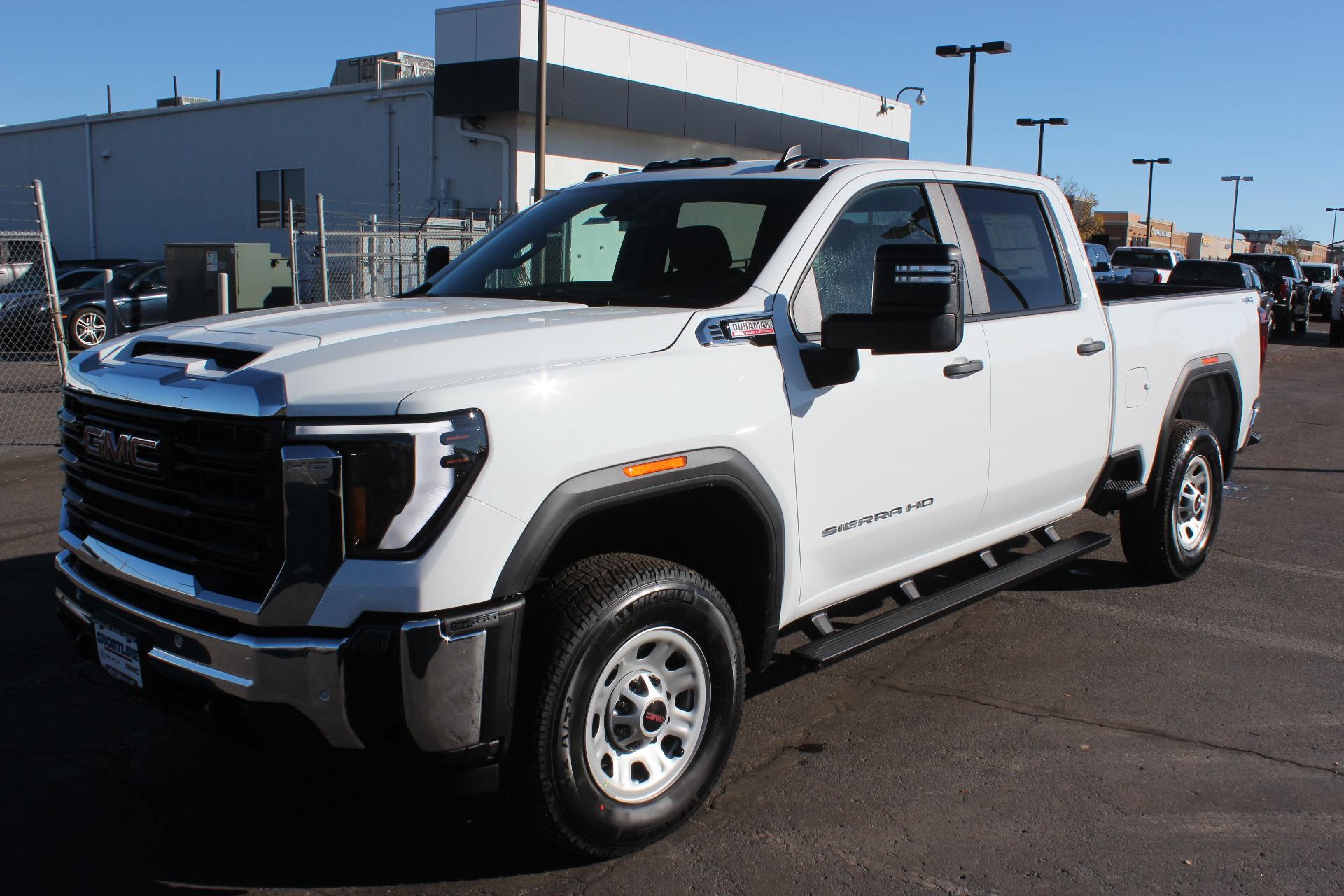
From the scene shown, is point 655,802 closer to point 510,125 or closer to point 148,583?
point 148,583

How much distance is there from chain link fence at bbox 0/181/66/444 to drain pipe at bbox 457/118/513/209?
8.24 metres

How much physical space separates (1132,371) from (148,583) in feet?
14.5

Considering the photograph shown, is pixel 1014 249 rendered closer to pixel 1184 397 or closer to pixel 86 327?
pixel 1184 397

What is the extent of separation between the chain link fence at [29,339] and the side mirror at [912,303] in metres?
9.44

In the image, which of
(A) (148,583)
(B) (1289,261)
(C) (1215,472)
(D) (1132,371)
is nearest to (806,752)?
(A) (148,583)

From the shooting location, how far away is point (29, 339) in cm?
1909

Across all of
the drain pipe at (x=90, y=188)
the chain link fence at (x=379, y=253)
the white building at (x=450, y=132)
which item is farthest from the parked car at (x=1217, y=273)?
the drain pipe at (x=90, y=188)

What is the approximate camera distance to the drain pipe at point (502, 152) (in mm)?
24078

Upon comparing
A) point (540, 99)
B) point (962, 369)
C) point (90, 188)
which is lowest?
point (962, 369)

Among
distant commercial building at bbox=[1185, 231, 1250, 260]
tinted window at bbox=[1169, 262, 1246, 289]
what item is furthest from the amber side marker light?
distant commercial building at bbox=[1185, 231, 1250, 260]

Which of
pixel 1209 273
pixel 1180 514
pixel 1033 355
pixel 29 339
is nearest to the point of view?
pixel 1033 355

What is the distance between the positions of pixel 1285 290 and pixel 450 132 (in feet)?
68.9

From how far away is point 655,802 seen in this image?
3.48 meters

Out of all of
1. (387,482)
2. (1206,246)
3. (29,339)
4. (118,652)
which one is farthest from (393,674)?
(1206,246)
